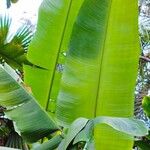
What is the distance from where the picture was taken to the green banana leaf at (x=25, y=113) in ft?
4.47

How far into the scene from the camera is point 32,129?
135 cm

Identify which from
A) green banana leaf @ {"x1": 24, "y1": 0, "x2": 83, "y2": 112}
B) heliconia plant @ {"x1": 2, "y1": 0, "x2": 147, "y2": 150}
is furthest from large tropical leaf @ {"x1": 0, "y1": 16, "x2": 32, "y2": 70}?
heliconia plant @ {"x1": 2, "y1": 0, "x2": 147, "y2": 150}

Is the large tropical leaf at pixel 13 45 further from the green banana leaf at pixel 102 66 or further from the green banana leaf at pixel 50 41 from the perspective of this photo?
the green banana leaf at pixel 102 66

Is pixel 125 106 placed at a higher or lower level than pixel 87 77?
lower

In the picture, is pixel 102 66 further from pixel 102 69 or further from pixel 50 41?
pixel 50 41

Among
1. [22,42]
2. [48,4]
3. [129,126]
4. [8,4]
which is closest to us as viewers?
[129,126]

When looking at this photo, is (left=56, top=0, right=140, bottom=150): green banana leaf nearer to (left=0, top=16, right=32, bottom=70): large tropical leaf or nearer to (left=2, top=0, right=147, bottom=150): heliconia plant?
(left=2, top=0, right=147, bottom=150): heliconia plant

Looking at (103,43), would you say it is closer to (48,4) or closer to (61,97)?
(61,97)

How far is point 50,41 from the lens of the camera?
177 cm

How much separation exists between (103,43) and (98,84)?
176mm

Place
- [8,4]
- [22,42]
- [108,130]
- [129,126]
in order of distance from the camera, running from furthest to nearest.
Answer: [8,4]
[22,42]
[108,130]
[129,126]

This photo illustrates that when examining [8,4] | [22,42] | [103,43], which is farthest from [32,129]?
[8,4]

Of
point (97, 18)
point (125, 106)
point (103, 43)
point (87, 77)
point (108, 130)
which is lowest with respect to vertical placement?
point (108, 130)

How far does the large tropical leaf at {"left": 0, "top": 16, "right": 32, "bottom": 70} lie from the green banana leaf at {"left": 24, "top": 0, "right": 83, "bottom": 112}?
0.11 m
